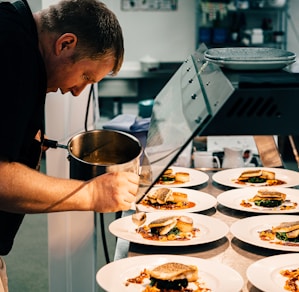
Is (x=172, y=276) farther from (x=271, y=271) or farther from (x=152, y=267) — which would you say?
(x=271, y=271)

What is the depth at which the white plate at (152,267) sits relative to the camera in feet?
5.90

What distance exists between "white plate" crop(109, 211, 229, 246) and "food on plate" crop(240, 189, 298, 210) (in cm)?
24

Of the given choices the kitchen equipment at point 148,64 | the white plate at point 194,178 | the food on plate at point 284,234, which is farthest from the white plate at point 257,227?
the kitchen equipment at point 148,64

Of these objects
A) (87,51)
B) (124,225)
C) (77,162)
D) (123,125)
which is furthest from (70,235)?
(87,51)

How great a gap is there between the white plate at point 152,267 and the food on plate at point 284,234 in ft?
1.00

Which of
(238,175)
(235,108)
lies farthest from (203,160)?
(235,108)

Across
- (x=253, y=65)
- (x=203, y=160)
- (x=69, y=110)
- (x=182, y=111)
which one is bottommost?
(x=203, y=160)

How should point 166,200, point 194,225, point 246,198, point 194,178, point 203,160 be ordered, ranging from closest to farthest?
point 194,225
point 166,200
point 246,198
point 194,178
point 203,160

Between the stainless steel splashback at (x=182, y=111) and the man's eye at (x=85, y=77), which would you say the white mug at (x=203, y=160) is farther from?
the man's eye at (x=85, y=77)

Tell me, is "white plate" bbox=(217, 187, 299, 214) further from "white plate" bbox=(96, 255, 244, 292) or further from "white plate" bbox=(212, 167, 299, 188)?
"white plate" bbox=(96, 255, 244, 292)

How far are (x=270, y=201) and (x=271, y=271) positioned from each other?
27.4 inches

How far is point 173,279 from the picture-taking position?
1809 mm

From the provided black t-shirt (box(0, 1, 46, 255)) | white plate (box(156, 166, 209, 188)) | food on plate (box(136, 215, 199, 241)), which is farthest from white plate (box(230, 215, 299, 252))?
black t-shirt (box(0, 1, 46, 255))

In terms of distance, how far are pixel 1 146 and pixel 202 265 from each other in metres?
0.69
